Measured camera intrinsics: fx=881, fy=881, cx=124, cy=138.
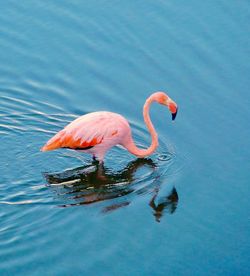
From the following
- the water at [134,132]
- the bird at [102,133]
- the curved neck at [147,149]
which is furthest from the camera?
the curved neck at [147,149]

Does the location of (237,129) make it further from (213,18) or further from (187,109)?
(213,18)

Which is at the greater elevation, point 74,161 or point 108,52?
point 108,52

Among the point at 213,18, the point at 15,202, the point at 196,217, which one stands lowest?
the point at 15,202

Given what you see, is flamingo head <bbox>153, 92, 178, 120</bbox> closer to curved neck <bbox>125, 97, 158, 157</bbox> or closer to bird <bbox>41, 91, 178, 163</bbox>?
bird <bbox>41, 91, 178, 163</bbox>

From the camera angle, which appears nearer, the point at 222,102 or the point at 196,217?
the point at 196,217

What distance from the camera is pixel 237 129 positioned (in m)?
11.1

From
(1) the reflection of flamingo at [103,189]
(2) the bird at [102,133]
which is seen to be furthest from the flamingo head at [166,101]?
(1) the reflection of flamingo at [103,189]

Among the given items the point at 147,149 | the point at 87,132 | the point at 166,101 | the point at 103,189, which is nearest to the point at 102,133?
the point at 87,132

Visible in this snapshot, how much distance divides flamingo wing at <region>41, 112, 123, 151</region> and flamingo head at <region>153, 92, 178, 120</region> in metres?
0.56

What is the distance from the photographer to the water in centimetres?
890

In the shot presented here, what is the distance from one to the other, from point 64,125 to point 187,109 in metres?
1.64

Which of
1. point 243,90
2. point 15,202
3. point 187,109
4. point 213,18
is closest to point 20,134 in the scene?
point 15,202

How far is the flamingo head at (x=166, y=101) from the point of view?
1055 centimetres

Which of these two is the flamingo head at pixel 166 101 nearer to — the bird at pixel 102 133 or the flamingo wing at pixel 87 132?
the bird at pixel 102 133
